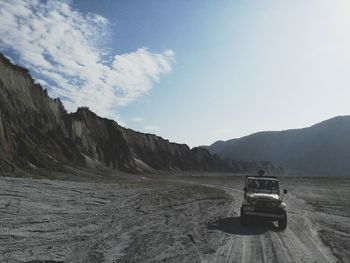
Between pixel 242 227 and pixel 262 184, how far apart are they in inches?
115

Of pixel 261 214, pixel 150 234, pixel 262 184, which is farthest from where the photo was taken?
pixel 262 184

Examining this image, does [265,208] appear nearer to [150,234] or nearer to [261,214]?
[261,214]

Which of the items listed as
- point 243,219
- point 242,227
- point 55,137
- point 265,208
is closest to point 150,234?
point 242,227

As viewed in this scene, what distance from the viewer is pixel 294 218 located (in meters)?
22.6

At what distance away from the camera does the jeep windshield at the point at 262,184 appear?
20.0 m

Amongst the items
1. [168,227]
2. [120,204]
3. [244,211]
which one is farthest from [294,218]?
[120,204]

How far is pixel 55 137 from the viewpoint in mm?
70062

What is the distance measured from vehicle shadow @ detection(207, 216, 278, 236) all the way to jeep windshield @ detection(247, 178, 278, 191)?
1.64 meters

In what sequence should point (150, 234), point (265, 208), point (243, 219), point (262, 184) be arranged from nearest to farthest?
point (150, 234) → point (265, 208) → point (243, 219) → point (262, 184)

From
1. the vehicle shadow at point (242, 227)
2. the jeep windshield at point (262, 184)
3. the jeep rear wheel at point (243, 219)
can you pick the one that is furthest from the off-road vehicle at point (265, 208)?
the jeep windshield at point (262, 184)

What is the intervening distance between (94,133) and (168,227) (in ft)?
241

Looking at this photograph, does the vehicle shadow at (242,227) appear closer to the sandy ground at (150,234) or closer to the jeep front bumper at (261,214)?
the sandy ground at (150,234)

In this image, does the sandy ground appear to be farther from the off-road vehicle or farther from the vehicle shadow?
the off-road vehicle

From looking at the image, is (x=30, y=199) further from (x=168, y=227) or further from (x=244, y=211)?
(x=244, y=211)
